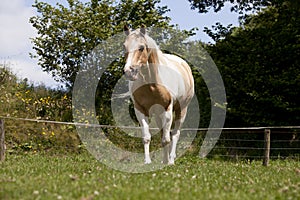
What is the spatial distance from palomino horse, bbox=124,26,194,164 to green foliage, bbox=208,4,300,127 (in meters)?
6.59

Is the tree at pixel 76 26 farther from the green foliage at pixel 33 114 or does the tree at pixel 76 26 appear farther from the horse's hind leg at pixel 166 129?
the horse's hind leg at pixel 166 129

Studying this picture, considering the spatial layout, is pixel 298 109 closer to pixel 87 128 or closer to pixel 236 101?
pixel 236 101

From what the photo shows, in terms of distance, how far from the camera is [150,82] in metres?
9.32

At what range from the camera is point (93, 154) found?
14.8 m

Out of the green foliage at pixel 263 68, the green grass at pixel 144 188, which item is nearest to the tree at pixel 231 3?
the green foliage at pixel 263 68

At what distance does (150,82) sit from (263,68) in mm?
8922

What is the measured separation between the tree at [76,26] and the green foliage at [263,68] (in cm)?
529

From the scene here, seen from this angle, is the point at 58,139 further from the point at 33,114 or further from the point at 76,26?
the point at 76,26

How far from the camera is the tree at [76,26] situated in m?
20.3

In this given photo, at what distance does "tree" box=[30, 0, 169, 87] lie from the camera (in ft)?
66.7

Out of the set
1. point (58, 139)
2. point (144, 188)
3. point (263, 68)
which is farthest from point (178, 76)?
point (263, 68)

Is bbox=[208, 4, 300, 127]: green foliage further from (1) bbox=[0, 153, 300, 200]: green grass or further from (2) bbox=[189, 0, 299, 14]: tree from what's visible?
(1) bbox=[0, 153, 300, 200]: green grass

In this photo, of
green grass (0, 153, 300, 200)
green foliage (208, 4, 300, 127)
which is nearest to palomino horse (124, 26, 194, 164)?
green grass (0, 153, 300, 200)

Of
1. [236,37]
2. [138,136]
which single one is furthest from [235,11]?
[138,136]
